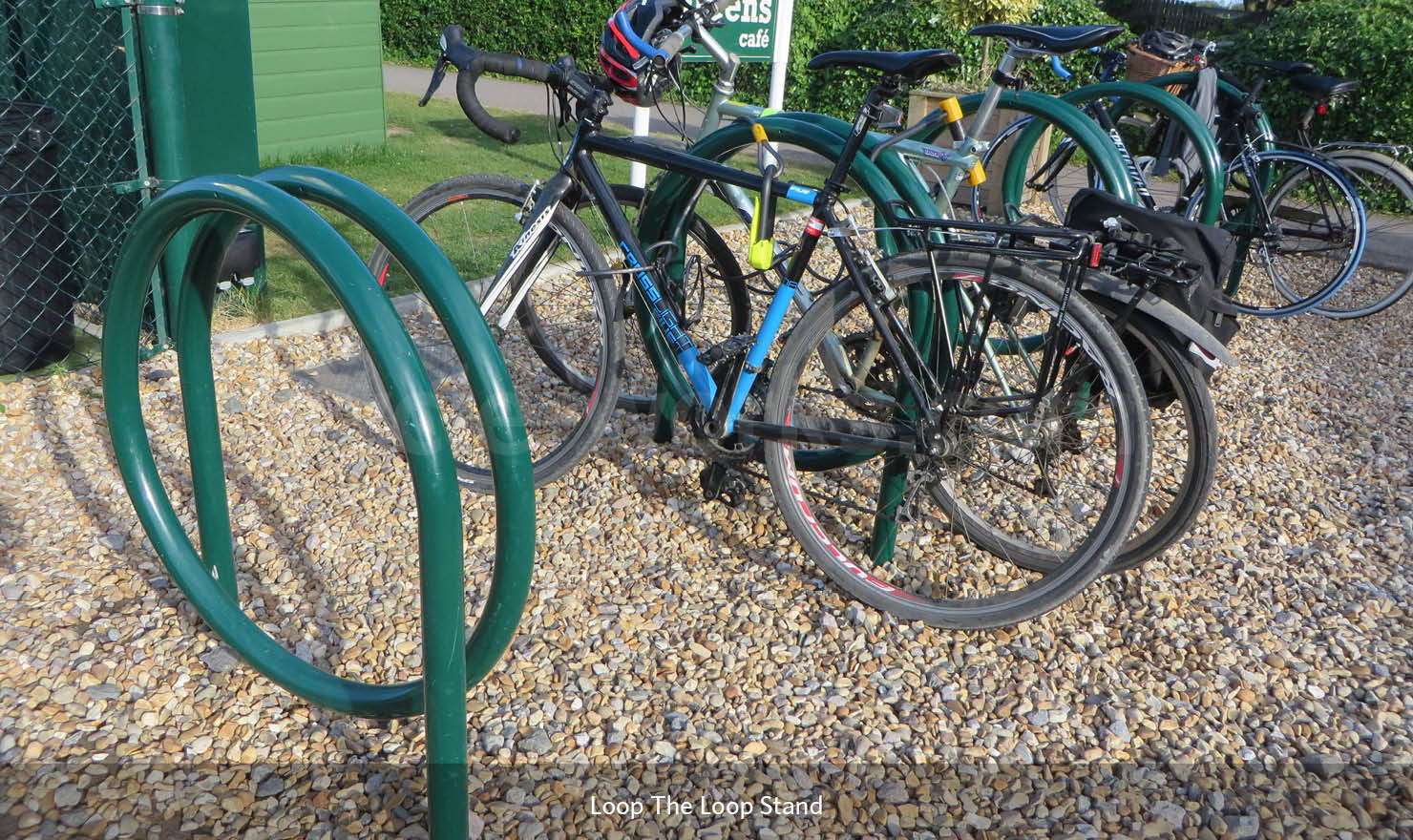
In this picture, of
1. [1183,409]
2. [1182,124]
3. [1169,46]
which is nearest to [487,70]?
[1183,409]

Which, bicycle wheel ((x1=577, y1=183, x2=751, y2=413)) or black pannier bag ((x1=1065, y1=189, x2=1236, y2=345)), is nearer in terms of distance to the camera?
black pannier bag ((x1=1065, y1=189, x2=1236, y2=345))

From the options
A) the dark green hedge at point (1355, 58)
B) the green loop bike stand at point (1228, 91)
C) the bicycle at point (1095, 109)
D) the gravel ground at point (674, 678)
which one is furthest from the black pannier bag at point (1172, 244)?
the dark green hedge at point (1355, 58)

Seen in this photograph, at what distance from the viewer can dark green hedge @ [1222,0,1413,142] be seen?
8609 mm

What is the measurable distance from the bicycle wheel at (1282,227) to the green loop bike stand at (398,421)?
15.3 feet

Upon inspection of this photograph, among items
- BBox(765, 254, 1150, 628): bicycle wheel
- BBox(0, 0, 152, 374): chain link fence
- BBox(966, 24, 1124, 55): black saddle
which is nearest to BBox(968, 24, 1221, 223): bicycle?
BBox(966, 24, 1124, 55): black saddle

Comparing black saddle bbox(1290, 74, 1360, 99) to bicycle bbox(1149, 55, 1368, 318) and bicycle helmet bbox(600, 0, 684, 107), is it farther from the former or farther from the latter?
bicycle helmet bbox(600, 0, 684, 107)

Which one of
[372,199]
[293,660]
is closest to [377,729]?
[293,660]

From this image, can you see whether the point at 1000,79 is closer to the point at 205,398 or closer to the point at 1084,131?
the point at 1084,131

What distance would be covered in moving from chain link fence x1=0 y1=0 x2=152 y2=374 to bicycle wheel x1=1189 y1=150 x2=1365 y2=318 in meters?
4.81

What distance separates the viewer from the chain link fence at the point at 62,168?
389 cm

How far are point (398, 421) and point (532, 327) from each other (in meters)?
2.27

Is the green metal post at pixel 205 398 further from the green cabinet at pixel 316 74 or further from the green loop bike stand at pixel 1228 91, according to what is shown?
the green cabinet at pixel 316 74

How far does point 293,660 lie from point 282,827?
1.18ft

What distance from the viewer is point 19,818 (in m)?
2.08
